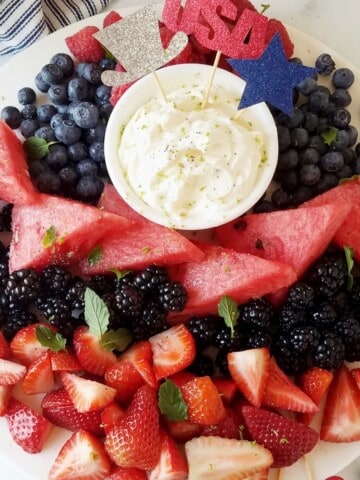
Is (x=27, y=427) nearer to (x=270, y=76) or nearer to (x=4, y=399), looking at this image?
(x=4, y=399)

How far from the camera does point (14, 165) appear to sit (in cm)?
231

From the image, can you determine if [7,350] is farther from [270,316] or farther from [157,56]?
[157,56]

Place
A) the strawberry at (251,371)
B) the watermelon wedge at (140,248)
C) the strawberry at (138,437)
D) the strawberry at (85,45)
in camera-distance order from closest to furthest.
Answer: the strawberry at (138,437) → the strawberry at (251,371) → the watermelon wedge at (140,248) → the strawberry at (85,45)

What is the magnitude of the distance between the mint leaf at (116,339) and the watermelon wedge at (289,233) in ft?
1.49

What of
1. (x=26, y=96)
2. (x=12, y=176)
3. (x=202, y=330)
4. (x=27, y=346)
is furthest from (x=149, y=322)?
(x=26, y=96)

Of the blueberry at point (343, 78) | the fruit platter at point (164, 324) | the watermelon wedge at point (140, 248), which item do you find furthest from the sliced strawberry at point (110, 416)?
the blueberry at point (343, 78)

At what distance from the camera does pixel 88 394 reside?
7.03 ft

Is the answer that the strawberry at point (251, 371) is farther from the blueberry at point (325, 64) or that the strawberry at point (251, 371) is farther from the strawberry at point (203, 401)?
the blueberry at point (325, 64)

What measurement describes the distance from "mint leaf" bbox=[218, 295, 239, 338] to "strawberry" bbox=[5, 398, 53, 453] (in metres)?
0.63

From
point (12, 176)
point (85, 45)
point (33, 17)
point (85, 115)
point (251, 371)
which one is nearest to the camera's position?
point (251, 371)

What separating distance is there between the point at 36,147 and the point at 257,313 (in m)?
0.92

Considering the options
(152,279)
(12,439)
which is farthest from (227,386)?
(12,439)

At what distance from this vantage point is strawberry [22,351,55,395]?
2205 millimetres

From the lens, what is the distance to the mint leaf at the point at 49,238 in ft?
7.36
